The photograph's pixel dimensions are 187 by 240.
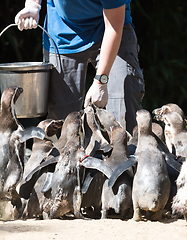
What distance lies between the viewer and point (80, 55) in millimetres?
3484

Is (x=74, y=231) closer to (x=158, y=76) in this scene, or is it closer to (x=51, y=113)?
(x=51, y=113)

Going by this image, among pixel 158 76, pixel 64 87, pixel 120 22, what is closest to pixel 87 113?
pixel 64 87

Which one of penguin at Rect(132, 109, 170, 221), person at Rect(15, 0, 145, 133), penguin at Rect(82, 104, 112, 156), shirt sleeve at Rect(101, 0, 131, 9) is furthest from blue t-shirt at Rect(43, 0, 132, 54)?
penguin at Rect(132, 109, 170, 221)

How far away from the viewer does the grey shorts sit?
11.3ft

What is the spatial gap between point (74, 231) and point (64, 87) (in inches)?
66.3

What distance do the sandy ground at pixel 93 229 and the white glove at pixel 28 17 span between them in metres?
1.67

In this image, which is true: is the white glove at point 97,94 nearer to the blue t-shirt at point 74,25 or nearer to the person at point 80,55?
the person at point 80,55

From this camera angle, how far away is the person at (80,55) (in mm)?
3320

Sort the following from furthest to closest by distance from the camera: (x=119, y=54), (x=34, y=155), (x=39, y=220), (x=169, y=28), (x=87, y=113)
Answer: (x=169, y=28), (x=119, y=54), (x=87, y=113), (x=34, y=155), (x=39, y=220)

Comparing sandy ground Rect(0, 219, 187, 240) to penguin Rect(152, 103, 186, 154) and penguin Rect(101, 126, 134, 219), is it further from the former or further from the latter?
penguin Rect(152, 103, 186, 154)

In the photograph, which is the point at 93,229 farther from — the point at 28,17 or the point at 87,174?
the point at 28,17

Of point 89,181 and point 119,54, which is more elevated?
point 119,54

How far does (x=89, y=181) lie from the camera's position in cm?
256

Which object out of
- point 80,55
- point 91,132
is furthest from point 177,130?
point 80,55
